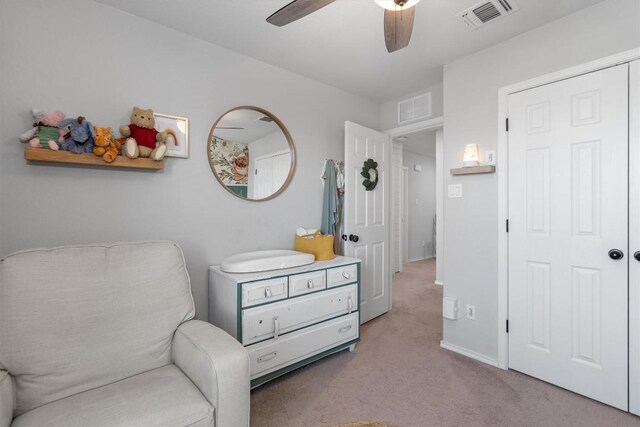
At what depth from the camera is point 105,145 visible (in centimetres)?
171

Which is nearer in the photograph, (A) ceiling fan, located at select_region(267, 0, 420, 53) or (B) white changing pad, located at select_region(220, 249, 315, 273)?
(A) ceiling fan, located at select_region(267, 0, 420, 53)

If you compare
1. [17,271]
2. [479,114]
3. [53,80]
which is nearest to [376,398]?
[17,271]

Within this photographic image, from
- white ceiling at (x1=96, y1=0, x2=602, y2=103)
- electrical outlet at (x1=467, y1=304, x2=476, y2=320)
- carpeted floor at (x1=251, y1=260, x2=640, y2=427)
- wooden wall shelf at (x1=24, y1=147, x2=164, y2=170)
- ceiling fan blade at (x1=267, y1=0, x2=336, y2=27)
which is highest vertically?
white ceiling at (x1=96, y1=0, x2=602, y2=103)

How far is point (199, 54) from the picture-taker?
2.19 m

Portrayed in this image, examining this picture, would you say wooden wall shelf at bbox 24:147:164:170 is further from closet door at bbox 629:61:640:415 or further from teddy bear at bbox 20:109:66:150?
closet door at bbox 629:61:640:415

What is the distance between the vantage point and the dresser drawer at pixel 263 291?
1858 millimetres

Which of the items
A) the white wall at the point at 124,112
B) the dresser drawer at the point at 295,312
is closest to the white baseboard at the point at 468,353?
the dresser drawer at the point at 295,312

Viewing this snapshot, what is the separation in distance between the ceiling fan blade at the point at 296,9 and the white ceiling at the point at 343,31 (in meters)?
0.51

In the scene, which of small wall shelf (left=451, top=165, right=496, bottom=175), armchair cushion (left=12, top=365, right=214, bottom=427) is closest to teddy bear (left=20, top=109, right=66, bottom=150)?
armchair cushion (left=12, top=365, right=214, bottom=427)

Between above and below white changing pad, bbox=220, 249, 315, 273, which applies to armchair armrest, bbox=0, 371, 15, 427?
below

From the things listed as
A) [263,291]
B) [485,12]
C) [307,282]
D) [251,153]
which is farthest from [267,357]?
[485,12]

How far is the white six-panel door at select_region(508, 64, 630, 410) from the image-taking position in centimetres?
179

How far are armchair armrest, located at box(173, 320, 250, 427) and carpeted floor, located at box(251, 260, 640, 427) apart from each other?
22.6 inches

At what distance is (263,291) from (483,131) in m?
2.11
